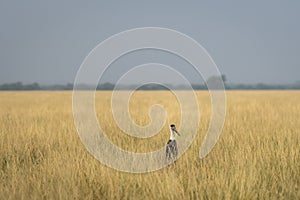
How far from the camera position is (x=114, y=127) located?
8.34 meters

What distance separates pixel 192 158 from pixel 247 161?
2.71 feet

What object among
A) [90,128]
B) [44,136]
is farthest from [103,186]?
[90,128]

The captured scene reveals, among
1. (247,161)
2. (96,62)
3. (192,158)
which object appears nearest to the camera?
(247,161)

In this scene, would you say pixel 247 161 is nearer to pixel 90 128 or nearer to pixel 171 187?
pixel 171 187

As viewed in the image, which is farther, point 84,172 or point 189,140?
point 189,140

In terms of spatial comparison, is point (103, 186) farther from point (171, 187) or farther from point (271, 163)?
point (271, 163)

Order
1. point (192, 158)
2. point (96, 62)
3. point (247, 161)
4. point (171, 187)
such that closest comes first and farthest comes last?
1. point (171, 187)
2. point (247, 161)
3. point (192, 158)
4. point (96, 62)

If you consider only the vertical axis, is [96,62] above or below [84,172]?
above

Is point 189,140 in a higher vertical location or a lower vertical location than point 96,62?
lower

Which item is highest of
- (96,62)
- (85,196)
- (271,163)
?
(96,62)

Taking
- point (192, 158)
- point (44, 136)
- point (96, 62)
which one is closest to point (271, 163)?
point (192, 158)

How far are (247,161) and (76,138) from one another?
10.9ft

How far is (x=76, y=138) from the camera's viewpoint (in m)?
6.57

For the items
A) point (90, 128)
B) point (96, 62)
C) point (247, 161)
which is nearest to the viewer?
point (247, 161)
